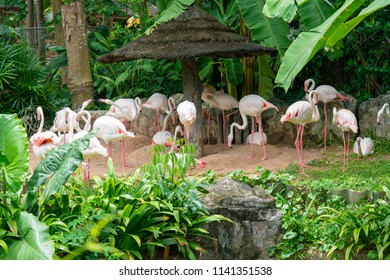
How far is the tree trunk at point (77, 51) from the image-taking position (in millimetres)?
11438

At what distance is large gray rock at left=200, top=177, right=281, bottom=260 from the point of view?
5.83m

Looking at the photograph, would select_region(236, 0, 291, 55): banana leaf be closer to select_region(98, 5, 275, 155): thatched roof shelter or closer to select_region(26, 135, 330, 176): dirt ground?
select_region(98, 5, 275, 155): thatched roof shelter

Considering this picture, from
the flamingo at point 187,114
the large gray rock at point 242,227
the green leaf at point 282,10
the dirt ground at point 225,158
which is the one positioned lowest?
the large gray rock at point 242,227

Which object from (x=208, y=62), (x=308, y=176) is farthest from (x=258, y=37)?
(x=308, y=176)

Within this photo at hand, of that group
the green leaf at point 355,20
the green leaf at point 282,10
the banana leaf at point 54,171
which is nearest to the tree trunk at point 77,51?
the green leaf at point 282,10

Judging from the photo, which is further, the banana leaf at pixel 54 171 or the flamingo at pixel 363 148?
the flamingo at pixel 363 148

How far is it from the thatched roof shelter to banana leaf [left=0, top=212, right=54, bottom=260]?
15.0 ft

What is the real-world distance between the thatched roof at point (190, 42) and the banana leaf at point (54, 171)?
403 centimetres

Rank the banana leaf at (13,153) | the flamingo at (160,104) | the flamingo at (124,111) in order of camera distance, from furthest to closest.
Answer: the flamingo at (160,104), the flamingo at (124,111), the banana leaf at (13,153)

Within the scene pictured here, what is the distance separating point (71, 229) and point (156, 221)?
2.17 feet

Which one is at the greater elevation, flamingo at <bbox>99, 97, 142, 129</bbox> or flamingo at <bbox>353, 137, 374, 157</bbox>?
flamingo at <bbox>99, 97, 142, 129</bbox>

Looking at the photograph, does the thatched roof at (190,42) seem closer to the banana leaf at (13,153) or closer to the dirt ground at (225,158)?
the dirt ground at (225,158)

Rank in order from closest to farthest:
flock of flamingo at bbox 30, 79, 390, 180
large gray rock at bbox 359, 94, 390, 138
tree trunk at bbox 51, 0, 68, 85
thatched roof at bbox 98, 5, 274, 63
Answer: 1. flock of flamingo at bbox 30, 79, 390, 180
2. thatched roof at bbox 98, 5, 274, 63
3. large gray rock at bbox 359, 94, 390, 138
4. tree trunk at bbox 51, 0, 68, 85

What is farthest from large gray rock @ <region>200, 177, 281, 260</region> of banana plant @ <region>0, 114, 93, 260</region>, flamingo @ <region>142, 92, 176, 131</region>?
flamingo @ <region>142, 92, 176, 131</region>
